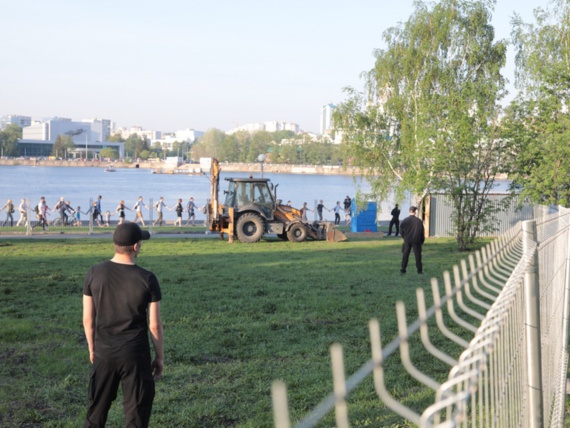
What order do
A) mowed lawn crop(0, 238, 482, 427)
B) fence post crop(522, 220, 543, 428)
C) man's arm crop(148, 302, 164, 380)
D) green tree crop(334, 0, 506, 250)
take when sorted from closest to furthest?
1. fence post crop(522, 220, 543, 428)
2. man's arm crop(148, 302, 164, 380)
3. mowed lawn crop(0, 238, 482, 427)
4. green tree crop(334, 0, 506, 250)

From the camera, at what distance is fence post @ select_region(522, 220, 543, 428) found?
12.1 ft

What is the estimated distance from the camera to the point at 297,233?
1132 inches

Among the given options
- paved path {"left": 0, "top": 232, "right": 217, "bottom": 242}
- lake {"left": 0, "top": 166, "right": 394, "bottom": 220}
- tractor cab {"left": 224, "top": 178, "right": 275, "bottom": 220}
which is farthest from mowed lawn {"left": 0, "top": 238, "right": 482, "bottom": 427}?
lake {"left": 0, "top": 166, "right": 394, "bottom": 220}

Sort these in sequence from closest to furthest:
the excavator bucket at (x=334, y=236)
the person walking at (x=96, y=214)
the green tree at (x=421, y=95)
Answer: the green tree at (x=421, y=95)
the excavator bucket at (x=334, y=236)
the person walking at (x=96, y=214)

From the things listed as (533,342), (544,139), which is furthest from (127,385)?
(544,139)

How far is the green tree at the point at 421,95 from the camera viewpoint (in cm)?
2678

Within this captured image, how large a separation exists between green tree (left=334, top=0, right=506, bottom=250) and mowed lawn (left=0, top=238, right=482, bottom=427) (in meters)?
7.19

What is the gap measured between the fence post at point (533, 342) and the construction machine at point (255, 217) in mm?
24151

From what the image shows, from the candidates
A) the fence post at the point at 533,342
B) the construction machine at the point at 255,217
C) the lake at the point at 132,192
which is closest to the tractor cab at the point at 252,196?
the construction machine at the point at 255,217

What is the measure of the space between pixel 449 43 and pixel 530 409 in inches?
1283

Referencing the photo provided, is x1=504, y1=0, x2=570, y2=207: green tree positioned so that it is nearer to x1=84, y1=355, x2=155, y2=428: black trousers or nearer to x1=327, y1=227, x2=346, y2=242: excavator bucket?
x1=327, y1=227, x2=346, y2=242: excavator bucket

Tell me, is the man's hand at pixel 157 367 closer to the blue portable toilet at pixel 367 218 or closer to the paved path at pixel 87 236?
the paved path at pixel 87 236

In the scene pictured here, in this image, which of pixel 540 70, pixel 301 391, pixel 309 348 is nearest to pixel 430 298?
pixel 309 348

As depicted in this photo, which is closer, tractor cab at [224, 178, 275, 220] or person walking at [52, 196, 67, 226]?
tractor cab at [224, 178, 275, 220]
